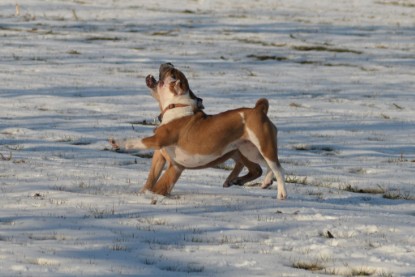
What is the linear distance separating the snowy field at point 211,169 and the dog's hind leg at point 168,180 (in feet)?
0.62

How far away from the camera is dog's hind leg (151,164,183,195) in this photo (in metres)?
9.84

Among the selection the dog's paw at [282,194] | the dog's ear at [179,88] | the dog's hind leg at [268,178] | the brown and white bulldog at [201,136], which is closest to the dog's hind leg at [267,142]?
the brown and white bulldog at [201,136]

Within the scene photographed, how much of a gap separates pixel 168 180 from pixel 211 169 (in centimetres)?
300

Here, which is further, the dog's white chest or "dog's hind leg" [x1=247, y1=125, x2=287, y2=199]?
the dog's white chest

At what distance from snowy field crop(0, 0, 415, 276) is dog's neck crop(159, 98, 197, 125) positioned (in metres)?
0.83

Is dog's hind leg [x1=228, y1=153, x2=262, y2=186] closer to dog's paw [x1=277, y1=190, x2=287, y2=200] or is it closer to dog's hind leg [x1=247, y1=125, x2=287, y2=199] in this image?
dog's paw [x1=277, y1=190, x2=287, y2=200]

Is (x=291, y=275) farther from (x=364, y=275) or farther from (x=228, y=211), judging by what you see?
(x=228, y=211)

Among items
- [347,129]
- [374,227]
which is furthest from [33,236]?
[347,129]

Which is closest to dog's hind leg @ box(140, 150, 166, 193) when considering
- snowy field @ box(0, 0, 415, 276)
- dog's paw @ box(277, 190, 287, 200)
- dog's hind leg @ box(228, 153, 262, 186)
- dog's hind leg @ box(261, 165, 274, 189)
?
snowy field @ box(0, 0, 415, 276)

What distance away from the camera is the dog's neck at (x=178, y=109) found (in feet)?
32.0

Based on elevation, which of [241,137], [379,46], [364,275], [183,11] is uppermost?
[183,11]

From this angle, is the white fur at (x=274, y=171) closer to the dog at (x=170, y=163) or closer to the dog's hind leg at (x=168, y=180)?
the dog at (x=170, y=163)

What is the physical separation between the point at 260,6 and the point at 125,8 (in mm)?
6869

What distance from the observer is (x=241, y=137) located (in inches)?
371
